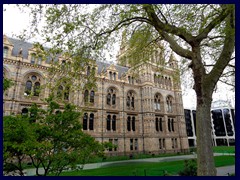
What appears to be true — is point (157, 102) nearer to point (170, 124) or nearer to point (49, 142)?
point (170, 124)

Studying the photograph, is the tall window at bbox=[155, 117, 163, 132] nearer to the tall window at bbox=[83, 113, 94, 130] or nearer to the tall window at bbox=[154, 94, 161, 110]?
the tall window at bbox=[154, 94, 161, 110]

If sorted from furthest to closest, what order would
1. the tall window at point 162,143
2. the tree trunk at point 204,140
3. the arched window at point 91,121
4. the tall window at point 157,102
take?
the tall window at point 157,102 < the tall window at point 162,143 < the arched window at point 91,121 < the tree trunk at point 204,140

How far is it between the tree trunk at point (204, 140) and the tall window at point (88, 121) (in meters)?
21.5

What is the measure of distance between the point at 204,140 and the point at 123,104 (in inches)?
966

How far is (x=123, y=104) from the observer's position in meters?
30.3

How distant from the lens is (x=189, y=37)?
694 centimetres

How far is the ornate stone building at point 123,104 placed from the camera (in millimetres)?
22922

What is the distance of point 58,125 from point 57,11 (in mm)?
4583

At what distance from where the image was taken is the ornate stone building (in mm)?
22922

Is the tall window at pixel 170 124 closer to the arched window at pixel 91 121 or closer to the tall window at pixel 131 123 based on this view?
the tall window at pixel 131 123

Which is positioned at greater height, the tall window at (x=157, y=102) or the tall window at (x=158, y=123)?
the tall window at (x=157, y=102)

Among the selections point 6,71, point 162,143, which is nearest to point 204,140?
point 6,71

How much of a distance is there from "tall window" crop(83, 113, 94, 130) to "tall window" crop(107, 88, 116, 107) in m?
3.55

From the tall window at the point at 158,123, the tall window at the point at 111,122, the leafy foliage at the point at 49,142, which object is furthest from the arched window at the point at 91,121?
the leafy foliage at the point at 49,142
